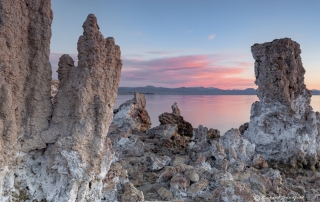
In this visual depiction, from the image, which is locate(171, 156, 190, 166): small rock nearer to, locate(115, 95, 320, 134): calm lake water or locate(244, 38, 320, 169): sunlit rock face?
locate(244, 38, 320, 169): sunlit rock face

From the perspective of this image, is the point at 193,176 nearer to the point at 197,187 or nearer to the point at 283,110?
the point at 197,187

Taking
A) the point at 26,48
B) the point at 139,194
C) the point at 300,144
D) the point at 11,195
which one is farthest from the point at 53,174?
the point at 300,144

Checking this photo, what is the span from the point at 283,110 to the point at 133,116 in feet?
26.7

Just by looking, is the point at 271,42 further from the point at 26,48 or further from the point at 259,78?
the point at 26,48

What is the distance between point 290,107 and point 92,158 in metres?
10.5

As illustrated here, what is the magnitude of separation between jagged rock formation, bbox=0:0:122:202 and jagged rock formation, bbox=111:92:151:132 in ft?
30.9

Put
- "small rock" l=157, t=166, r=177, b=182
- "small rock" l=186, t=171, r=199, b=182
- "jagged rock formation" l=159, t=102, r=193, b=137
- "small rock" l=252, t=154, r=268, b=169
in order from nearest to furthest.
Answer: "small rock" l=186, t=171, r=199, b=182 < "small rock" l=157, t=166, r=177, b=182 < "small rock" l=252, t=154, r=268, b=169 < "jagged rock formation" l=159, t=102, r=193, b=137

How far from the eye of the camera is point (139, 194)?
6977mm

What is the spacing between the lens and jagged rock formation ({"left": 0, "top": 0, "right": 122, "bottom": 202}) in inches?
228

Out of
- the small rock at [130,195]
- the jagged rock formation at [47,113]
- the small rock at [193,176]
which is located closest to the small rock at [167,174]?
the small rock at [193,176]

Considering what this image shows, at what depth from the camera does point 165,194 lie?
25.1ft

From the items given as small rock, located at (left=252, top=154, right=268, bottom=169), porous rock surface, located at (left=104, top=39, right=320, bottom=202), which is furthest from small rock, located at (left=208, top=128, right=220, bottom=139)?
small rock, located at (left=252, top=154, right=268, bottom=169)

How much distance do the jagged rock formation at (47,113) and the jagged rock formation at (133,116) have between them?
30.9 feet

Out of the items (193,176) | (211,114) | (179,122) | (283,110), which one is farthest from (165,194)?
(211,114)
